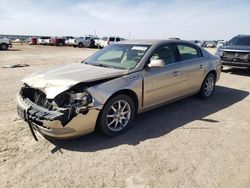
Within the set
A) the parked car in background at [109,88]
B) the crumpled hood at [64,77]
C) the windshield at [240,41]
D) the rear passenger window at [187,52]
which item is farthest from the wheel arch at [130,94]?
the windshield at [240,41]

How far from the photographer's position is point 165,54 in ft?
17.1

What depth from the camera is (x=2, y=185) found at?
293cm

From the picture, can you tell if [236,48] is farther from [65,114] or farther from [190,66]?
[65,114]

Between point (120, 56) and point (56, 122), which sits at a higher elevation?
point (120, 56)

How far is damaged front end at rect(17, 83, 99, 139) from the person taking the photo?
11.8 ft

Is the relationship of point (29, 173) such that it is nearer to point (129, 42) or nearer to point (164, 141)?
point (164, 141)

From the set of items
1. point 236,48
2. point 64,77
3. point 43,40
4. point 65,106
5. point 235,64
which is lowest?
point 65,106

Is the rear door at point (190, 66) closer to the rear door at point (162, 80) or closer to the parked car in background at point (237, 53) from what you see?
the rear door at point (162, 80)

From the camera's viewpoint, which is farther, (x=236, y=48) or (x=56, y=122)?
(x=236, y=48)

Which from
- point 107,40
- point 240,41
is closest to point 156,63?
point 240,41

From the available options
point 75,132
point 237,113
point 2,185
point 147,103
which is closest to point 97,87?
point 75,132

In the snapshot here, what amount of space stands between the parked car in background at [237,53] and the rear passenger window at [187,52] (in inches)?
202

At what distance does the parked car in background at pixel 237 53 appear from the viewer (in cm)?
1041

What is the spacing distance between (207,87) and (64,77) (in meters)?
4.00
